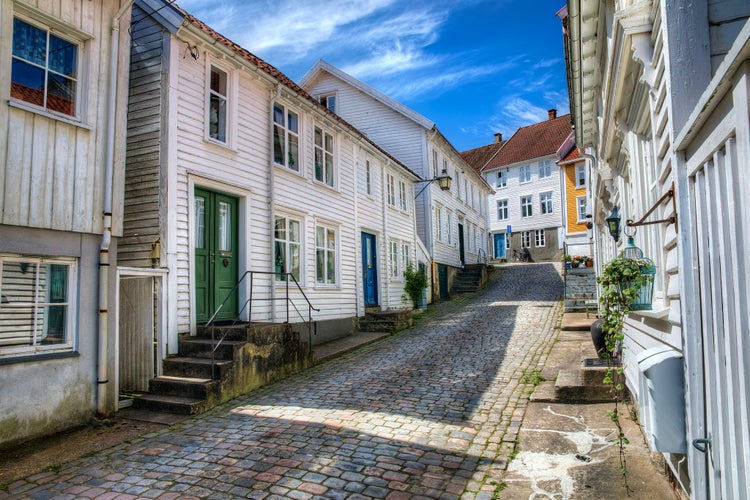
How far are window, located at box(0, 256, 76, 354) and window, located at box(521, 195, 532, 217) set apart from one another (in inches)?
1431

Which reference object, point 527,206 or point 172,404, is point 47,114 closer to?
point 172,404

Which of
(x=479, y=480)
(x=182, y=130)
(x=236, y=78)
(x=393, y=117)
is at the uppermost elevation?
(x=393, y=117)

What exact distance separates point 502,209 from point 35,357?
3803 centimetres

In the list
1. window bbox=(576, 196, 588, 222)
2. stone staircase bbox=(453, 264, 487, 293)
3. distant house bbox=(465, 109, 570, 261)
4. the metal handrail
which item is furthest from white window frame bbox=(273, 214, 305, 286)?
distant house bbox=(465, 109, 570, 261)

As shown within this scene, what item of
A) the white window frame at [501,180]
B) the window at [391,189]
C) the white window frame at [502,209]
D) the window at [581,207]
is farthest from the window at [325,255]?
the white window frame at [501,180]

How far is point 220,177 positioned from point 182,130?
1.10 metres

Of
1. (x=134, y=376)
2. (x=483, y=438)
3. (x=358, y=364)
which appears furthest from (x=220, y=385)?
(x=483, y=438)

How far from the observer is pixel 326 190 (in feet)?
42.4

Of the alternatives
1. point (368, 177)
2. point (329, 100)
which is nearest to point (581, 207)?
point (329, 100)

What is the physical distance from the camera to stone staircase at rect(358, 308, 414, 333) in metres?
13.7

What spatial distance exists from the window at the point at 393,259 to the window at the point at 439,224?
4.89m

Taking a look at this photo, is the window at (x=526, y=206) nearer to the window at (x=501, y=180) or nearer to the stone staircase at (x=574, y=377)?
the window at (x=501, y=180)

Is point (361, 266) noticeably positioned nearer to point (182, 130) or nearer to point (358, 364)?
point (358, 364)

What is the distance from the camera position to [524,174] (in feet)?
128
